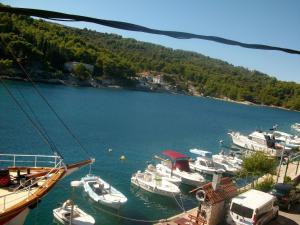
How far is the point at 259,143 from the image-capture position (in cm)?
5588

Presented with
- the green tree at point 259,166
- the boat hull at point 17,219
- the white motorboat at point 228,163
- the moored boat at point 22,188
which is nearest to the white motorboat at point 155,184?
the green tree at point 259,166

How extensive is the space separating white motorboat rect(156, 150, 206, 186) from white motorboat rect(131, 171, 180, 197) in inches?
98.8

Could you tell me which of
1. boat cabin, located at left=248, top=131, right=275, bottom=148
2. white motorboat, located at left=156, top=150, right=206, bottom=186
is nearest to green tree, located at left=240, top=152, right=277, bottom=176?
white motorboat, located at left=156, top=150, right=206, bottom=186

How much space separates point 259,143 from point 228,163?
60.9 ft

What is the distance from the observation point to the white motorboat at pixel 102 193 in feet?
76.2

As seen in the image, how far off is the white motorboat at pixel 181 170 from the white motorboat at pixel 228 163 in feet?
20.1

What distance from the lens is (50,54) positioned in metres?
141

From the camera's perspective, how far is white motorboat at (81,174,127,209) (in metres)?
23.2

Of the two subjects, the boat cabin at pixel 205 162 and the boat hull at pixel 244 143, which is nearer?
the boat cabin at pixel 205 162

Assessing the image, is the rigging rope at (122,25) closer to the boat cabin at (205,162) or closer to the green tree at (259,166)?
the green tree at (259,166)

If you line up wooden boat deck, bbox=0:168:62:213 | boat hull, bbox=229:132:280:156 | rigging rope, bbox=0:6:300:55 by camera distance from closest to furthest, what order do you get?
1. rigging rope, bbox=0:6:300:55
2. wooden boat deck, bbox=0:168:62:213
3. boat hull, bbox=229:132:280:156

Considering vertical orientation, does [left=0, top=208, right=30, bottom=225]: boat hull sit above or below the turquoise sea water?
above

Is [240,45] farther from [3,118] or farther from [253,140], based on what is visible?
[253,140]

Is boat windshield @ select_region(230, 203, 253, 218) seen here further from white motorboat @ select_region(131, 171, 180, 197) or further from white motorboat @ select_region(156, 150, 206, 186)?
Answer: white motorboat @ select_region(156, 150, 206, 186)
